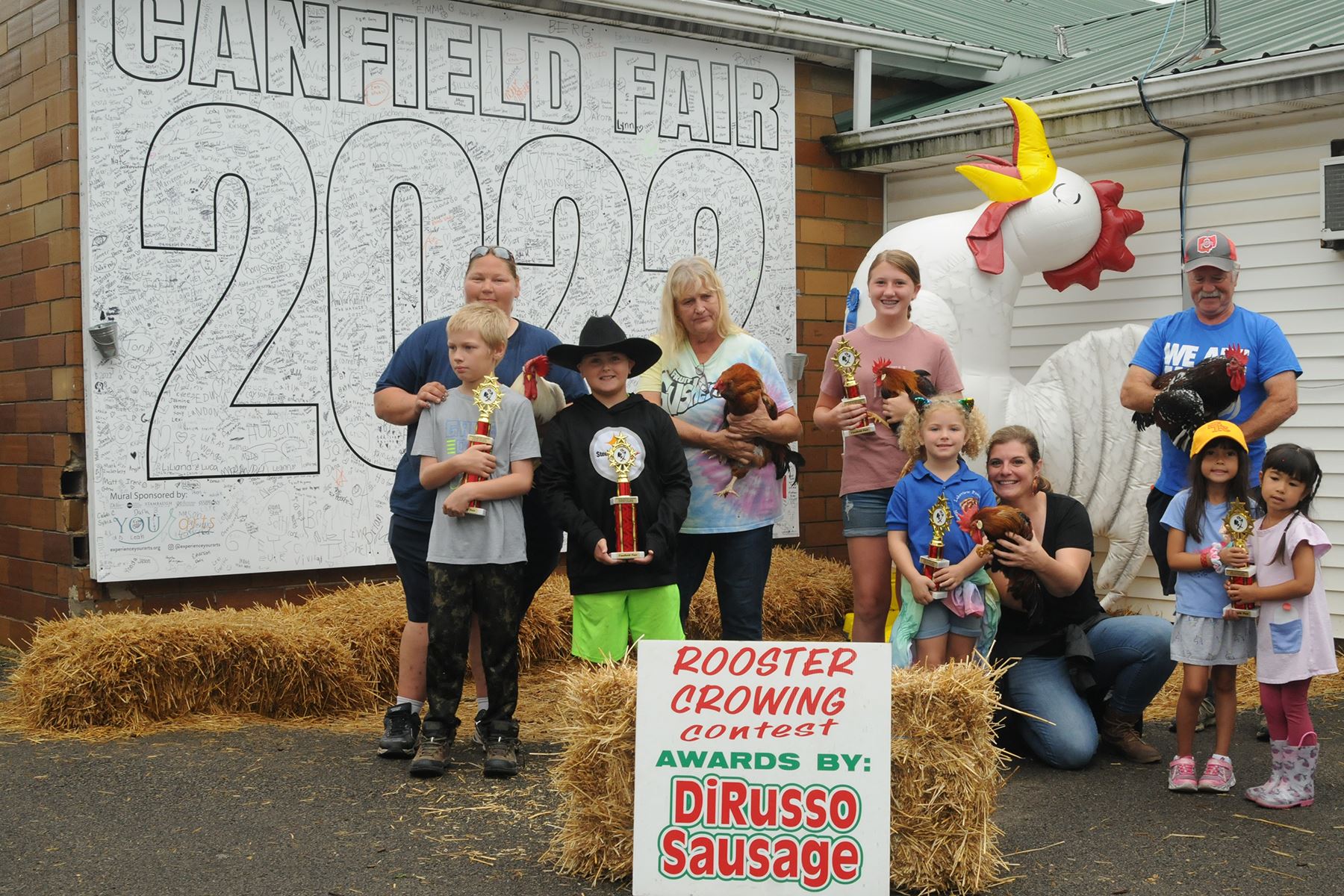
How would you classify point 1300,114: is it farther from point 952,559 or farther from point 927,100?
point 952,559

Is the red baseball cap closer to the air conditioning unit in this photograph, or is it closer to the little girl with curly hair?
the little girl with curly hair

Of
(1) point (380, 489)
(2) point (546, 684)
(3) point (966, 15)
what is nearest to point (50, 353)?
(1) point (380, 489)

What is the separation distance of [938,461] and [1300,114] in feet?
12.3

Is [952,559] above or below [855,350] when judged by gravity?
below

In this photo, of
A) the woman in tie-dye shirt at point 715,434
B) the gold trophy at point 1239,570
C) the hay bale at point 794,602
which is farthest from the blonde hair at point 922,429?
the hay bale at point 794,602

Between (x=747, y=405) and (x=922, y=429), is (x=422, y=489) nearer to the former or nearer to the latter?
(x=747, y=405)

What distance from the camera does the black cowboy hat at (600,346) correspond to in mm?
4887

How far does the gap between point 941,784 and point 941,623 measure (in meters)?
1.25

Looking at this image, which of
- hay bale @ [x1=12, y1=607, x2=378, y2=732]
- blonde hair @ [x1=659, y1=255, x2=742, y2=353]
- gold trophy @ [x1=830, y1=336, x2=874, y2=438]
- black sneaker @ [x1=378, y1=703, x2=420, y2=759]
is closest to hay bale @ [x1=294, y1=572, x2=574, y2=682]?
hay bale @ [x1=12, y1=607, x2=378, y2=732]

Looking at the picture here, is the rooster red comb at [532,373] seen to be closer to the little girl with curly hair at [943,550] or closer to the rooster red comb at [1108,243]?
the little girl with curly hair at [943,550]

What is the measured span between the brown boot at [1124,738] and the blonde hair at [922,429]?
3.85 ft

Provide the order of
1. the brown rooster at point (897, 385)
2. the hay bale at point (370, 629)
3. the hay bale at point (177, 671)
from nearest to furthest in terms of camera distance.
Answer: the brown rooster at point (897, 385) < the hay bale at point (177, 671) < the hay bale at point (370, 629)

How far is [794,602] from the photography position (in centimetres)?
793

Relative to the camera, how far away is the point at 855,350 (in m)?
5.56
